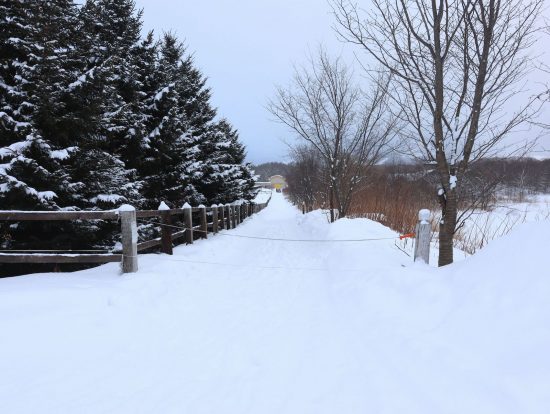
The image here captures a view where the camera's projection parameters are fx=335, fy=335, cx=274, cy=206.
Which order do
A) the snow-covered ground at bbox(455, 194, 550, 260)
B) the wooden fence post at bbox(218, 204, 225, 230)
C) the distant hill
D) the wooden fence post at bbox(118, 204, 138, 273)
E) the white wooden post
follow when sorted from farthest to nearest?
the distant hill < the white wooden post < the wooden fence post at bbox(218, 204, 225, 230) < the snow-covered ground at bbox(455, 194, 550, 260) < the wooden fence post at bbox(118, 204, 138, 273)

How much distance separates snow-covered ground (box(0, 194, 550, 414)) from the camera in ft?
7.66

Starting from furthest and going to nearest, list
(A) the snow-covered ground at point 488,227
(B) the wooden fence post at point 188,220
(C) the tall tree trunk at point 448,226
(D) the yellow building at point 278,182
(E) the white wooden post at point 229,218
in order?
(D) the yellow building at point 278,182 < (E) the white wooden post at point 229,218 < (B) the wooden fence post at point 188,220 < (A) the snow-covered ground at point 488,227 < (C) the tall tree trunk at point 448,226

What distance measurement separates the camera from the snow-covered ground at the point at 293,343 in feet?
7.66

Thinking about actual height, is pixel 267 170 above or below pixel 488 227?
above

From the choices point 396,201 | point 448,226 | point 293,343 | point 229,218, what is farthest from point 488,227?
point 229,218

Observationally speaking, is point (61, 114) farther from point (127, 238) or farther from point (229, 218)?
point (229, 218)

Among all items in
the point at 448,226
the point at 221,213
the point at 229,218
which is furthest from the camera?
the point at 229,218

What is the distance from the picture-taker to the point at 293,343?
3.42 m

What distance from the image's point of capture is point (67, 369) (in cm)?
272

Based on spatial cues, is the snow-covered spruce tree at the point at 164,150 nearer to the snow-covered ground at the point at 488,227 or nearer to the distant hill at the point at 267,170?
the snow-covered ground at the point at 488,227

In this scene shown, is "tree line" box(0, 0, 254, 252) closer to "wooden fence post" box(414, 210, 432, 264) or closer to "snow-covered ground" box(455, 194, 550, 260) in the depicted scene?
"wooden fence post" box(414, 210, 432, 264)

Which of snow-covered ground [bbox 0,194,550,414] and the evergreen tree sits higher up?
the evergreen tree

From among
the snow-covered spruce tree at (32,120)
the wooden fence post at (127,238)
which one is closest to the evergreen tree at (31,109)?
the snow-covered spruce tree at (32,120)

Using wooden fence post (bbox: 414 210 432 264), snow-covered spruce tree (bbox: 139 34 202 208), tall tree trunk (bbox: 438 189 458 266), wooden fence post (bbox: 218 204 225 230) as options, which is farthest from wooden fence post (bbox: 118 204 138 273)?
wooden fence post (bbox: 218 204 225 230)
